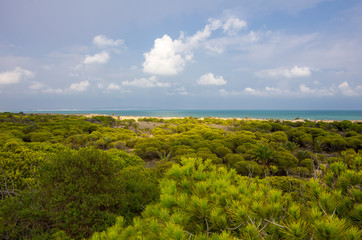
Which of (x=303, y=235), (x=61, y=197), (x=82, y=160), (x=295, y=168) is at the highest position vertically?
(x=303, y=235)

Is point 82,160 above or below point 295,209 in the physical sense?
below

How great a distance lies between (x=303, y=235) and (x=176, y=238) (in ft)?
2.77

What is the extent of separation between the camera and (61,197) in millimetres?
3852

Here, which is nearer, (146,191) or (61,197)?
(61,197)

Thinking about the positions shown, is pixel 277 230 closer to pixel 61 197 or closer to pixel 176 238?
pixel 176 238

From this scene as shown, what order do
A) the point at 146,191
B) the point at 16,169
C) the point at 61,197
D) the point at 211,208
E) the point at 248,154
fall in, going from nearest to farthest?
the point at 211,208 → the point at 61,197 → the point at 146,191 → the point at 16,169 → the point at 248,154

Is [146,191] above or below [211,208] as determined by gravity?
below

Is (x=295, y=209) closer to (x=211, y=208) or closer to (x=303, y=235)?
(x=303, y=235)

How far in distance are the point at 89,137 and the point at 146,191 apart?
→ 1210cm

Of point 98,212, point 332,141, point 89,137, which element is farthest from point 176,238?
point 332,141

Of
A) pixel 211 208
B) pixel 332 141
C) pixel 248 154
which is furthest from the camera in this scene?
pixel 332 141

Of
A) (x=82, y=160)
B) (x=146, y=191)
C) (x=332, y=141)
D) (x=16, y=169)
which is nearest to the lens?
(x=82, y=160)

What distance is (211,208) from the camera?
1749 mm

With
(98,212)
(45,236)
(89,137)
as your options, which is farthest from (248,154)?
(89,137)
